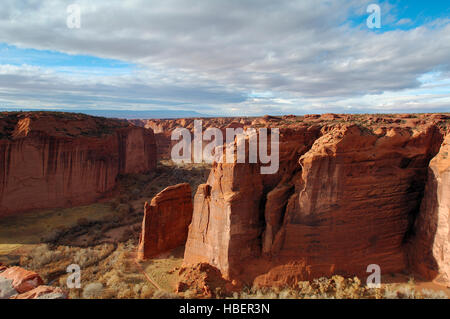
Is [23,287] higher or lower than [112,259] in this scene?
higher

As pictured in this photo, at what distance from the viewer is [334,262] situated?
12.7m

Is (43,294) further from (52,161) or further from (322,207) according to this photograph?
(52,161)

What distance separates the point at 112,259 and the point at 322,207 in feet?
44.8

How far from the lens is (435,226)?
12461 millimetres

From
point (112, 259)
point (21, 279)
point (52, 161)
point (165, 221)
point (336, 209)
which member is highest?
point (52, 161)

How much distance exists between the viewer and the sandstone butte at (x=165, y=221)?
1691cm

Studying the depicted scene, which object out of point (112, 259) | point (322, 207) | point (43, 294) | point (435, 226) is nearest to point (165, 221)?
point (112, 259)

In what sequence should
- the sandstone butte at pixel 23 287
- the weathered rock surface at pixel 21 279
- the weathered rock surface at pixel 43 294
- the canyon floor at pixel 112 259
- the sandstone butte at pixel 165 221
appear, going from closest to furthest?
the weathered rock surface at pixel 43 294 < the sandstone butte at pixel 23 287 < the weathered rock surface at pixel 21 279 < the canyon floor at pixel 112 259 < the sandstone butte at pixel 165 221

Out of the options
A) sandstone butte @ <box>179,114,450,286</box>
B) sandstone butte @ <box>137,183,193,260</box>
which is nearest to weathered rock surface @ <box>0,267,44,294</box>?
sandstone butte @ <box>137,183,193,260</box>

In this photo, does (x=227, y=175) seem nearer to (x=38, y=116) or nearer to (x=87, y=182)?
(x=87, y=182)

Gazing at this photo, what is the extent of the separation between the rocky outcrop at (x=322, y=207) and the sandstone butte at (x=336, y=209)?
0.05 meters

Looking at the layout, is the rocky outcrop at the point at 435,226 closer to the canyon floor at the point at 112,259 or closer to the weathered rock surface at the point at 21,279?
the canyon floor at the point at 112,259

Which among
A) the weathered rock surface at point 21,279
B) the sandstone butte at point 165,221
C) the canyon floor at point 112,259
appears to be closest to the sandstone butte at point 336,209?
the canyon floor at point 112,259

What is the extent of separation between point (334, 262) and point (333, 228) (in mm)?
1589
